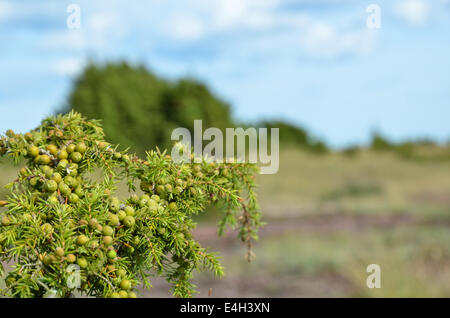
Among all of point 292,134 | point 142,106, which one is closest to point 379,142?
point 292,134

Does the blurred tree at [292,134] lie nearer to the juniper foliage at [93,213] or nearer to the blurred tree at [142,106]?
the blurred tree at [142,106]

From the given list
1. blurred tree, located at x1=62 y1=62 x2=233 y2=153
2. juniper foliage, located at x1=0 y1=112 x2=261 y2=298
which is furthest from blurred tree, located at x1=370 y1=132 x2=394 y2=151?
juniper foliage, located at x1=0 y1=112 x2=261 y2=298

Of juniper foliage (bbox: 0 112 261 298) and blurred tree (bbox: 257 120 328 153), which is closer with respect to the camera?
juniper foliage (bbox: 0 112 261 298)

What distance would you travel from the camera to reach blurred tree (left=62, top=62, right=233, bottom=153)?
48.3 ft

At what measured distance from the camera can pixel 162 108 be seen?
15.5 metres

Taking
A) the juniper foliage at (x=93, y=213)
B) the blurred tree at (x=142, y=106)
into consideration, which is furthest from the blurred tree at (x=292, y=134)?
the juniper foliage at (x=93, y=213)

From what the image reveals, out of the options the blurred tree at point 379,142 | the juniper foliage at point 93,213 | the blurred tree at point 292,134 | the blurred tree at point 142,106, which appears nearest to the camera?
the juniper foliage at point 93,213

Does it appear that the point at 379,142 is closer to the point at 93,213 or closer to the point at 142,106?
the point at 142,106

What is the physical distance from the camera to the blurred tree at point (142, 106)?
1473 cm

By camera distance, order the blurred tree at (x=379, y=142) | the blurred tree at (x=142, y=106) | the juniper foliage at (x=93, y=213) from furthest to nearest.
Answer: the blurred tree at (x=379, y=142) → the blurred tree at (x=142, y=106) → the juniper foliage at (x=93, y=213)

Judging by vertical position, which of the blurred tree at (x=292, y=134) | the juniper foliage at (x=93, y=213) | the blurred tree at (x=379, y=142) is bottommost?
the juniper foliage at (x=93, y=213)

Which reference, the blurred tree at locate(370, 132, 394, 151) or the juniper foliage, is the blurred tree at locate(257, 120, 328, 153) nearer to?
the blurred tree at locate(370, 132, 394, 151)

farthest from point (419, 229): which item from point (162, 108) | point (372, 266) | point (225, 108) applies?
point (162, 108)

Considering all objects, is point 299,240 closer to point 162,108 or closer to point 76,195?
point 162,108
